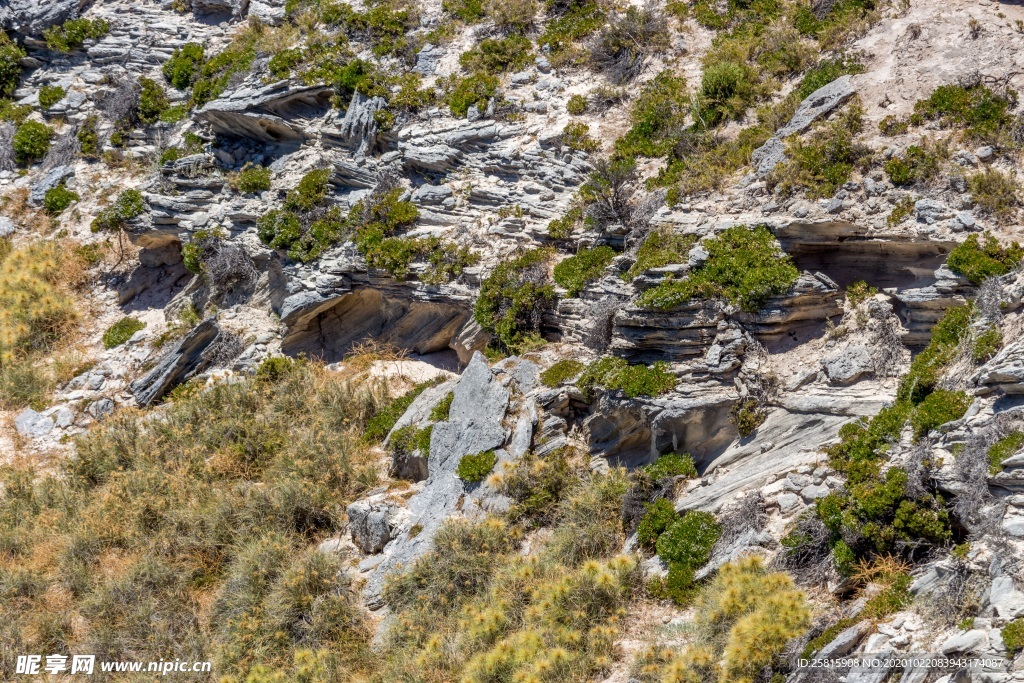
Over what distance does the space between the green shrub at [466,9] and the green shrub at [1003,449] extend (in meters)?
16.8

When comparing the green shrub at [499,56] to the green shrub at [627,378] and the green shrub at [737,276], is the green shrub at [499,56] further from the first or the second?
the green shrub at [627,378]

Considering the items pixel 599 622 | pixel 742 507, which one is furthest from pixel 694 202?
pixel 599 622

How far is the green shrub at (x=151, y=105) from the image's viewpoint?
2239cm

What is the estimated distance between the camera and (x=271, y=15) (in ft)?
76.3

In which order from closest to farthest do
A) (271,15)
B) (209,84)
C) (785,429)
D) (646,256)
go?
(785,429) → (646,256) → (209,84) → (271,15)

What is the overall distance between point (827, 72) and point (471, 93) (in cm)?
797

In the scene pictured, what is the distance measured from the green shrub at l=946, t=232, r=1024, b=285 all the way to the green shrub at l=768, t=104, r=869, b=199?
234 cm

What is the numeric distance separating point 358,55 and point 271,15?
16.3ft

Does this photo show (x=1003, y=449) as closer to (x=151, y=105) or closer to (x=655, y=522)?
(x=655, y=522)

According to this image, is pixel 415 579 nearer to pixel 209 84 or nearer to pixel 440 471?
pixel 440 471

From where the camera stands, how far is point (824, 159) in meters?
12.7

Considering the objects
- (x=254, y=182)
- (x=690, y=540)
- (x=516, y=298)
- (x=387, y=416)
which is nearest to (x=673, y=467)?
(x=690, y=540)

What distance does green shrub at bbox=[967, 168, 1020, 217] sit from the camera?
1080 cm

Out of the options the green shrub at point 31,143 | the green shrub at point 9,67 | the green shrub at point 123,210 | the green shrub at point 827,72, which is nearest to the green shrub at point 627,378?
the green shrub at point 827,72
